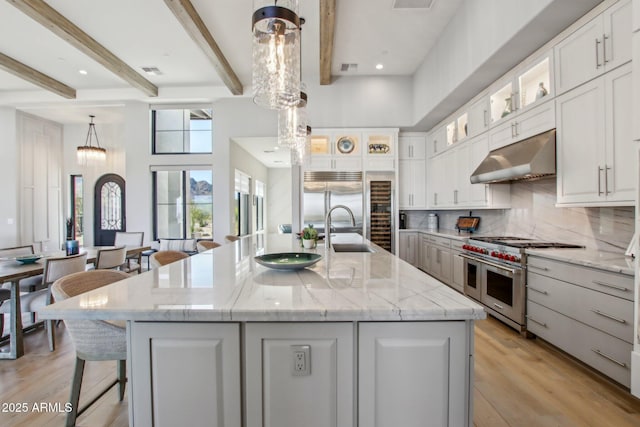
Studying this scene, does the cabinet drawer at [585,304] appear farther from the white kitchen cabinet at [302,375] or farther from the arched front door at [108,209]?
the arched front door at [108,209]

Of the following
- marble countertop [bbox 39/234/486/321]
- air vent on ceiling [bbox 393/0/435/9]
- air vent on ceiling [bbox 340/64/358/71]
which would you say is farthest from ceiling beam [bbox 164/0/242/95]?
marble countertop [bbox 39/234/486/321]

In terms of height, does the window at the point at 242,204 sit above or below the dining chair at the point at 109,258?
above

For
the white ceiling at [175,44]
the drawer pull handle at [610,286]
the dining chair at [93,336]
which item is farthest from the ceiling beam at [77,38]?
the drawer pull handle at [610,286]

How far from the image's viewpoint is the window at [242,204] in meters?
7.34

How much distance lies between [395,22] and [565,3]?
2.04 m

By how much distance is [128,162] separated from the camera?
594cm

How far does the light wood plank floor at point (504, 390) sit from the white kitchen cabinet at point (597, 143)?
1.27m

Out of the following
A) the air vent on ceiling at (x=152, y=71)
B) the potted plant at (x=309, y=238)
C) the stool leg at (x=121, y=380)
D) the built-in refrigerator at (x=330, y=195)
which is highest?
the air vent on ceiling at (x=152, y=71)

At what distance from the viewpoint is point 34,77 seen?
16.2 ft

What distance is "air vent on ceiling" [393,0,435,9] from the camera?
347 centimetres

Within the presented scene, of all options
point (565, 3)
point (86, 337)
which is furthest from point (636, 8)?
point (86, 337)

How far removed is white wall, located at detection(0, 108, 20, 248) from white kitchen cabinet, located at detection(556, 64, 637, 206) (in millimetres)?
8884

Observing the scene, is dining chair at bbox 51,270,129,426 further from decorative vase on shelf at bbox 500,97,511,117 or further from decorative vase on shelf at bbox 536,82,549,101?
decorative vase on shelf at bbox 500,97,511,117

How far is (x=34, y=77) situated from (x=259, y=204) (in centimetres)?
606
